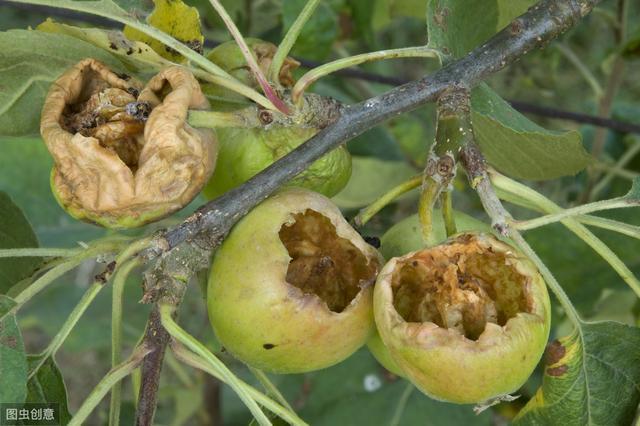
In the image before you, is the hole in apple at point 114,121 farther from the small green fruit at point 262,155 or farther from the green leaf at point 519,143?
the green leaf at point 519,143

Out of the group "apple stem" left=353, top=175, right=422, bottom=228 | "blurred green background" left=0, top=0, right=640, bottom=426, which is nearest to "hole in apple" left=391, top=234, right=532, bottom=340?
"apple stem" left=353, top=175, right=422, bottom=228

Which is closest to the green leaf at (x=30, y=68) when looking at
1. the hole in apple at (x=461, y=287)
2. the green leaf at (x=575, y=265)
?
the hole in apple at (x=461, y=287)

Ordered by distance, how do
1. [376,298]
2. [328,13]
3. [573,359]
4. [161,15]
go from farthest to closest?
[328,13] < [161,15] < [573,359] < [376,298]

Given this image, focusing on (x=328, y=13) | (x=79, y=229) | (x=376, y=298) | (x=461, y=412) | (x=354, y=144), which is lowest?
(x=461, y=412)

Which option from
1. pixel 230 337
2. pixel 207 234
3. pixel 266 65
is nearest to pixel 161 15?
pixel 266 65

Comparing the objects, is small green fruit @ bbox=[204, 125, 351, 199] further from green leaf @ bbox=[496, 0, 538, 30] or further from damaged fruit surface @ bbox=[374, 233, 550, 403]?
green leaf @ bbox=[496, 0, 538, 30]

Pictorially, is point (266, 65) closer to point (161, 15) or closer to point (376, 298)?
point (161, 15)

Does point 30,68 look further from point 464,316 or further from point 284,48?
point 464,316
